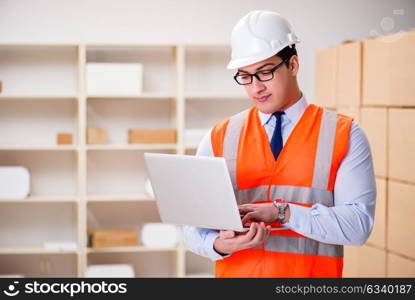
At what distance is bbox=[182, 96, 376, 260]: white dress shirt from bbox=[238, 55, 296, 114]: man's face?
0.21m

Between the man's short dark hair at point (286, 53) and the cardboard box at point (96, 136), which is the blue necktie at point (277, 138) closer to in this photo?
the man's short dark hair at point (286, 53)

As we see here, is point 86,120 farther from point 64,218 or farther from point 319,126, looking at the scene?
point 319,126

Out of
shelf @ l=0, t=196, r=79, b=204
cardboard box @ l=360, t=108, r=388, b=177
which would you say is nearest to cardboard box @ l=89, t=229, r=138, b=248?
shelf @ l=0, t=196, r=79, b=204

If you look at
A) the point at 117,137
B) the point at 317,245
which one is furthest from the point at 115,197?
the point at 317,245

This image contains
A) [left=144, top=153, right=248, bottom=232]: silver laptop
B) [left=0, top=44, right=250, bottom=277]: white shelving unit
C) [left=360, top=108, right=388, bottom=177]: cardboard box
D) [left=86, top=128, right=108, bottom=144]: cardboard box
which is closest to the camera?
[left=144, top=153, right=248, bottom=232]: silver laptop

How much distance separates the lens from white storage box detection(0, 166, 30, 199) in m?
4.24

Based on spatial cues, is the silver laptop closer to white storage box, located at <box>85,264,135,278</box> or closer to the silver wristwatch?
the silver wristwatch

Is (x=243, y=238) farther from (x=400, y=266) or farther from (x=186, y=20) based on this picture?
(x=186, y=20)

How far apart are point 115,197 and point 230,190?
2.84 m

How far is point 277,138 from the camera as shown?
1.80 m

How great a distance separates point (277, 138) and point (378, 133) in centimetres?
Answer: 193

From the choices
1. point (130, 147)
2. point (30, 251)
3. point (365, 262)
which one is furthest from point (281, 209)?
point (30, 251)

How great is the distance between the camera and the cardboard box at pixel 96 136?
14.1 ft

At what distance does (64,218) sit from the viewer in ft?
14.9
